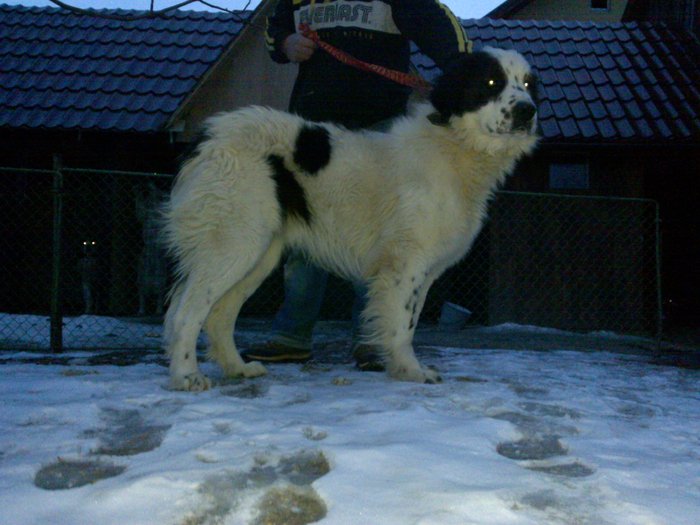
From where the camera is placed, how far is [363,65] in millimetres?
3973

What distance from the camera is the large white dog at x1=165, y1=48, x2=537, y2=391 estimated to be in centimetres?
336

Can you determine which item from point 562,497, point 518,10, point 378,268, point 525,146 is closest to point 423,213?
point 378,268

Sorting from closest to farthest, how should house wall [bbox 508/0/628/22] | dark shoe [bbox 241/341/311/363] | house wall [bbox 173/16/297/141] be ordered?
1. dark shoe [bbox 241/341/311/363]
2. house wall [bbox 173/16/297/141]
3. house wall [bbox 508/0/628/22]

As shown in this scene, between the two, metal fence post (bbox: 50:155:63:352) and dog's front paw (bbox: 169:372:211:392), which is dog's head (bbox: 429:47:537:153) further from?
metal fence post (bbox: 50:155:63:352)

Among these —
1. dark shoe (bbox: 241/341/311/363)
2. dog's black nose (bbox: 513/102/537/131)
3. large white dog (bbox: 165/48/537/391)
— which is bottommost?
dark shoe (bbox: 241/341/311/363)

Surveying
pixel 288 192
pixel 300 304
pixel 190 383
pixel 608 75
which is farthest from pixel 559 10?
pixel 190 383

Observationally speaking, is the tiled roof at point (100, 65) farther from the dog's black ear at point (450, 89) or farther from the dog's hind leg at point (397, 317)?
the dog's hind leg at point (397, 317)

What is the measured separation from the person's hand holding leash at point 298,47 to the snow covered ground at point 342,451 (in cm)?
176

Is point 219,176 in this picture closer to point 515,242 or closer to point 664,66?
point 515,242

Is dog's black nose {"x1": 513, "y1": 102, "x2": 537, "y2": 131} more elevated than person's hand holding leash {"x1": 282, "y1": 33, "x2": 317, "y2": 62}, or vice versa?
person's hand holding leash {"x1": 282, "y1": 33, "x2": 317, "y2": 62}

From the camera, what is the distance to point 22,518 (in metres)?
1.71

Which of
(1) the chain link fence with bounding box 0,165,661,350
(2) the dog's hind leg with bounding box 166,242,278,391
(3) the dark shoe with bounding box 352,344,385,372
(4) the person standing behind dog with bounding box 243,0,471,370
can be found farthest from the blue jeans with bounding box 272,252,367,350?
(1) the chain link fence with bounding box 0,165,661,350

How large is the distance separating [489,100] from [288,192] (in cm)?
109

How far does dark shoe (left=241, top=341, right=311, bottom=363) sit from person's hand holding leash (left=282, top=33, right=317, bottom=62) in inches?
63.5
